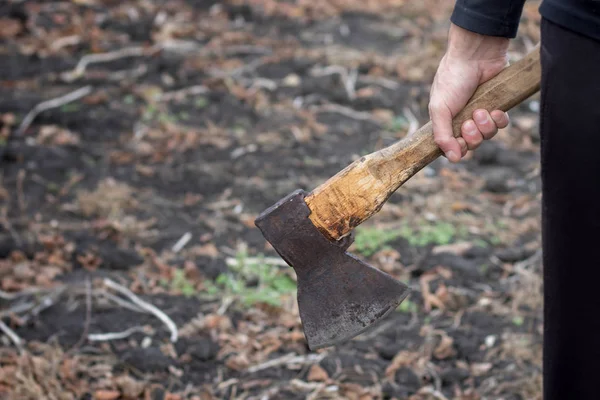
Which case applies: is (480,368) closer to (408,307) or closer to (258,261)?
(408,307)

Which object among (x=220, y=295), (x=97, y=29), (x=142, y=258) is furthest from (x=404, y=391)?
(x=97, y=29)

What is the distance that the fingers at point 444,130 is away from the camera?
2049 mm

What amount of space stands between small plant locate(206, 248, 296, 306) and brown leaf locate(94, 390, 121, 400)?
0.89 meters

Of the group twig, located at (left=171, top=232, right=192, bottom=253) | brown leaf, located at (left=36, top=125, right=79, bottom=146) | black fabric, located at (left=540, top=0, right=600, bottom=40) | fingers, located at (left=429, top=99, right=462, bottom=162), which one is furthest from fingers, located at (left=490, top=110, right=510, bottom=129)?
brown leaf, located at (left=36, top=125, right=79, bottom=146)

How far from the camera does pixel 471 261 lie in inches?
164

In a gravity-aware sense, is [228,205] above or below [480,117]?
below

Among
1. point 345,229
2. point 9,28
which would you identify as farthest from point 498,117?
point 9,28

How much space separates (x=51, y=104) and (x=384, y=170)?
169 inches

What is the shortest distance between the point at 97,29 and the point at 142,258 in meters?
3.52

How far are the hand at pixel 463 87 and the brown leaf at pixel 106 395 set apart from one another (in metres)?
1.78

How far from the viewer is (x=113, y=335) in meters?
3.49

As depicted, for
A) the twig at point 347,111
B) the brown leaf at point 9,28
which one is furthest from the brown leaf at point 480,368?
the brown leaf at point 9,28

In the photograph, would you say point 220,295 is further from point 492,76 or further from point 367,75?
point 367,75

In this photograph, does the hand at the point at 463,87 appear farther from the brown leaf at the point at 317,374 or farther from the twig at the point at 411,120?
the twig at the point at 411,120
